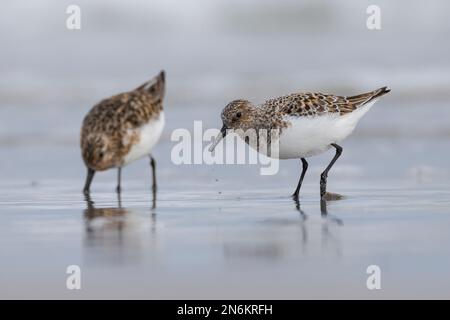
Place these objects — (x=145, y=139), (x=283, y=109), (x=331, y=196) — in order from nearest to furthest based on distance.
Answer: (x=283, y=109)
(x=331, y=196)
(x=145, y=139)

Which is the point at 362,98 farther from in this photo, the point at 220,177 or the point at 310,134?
the point at 220,177

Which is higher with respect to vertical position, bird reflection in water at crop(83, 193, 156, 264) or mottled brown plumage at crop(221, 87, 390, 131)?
mottled brown plumage at crop(221, 87, 390, 131)

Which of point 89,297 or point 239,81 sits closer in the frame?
point 89,297

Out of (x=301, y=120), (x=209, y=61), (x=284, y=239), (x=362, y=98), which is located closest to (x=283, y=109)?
(x=301, y=120)

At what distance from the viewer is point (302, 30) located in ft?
86.5

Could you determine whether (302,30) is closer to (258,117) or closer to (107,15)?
(107,15)

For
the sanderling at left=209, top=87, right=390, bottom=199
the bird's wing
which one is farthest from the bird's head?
the bird's wing

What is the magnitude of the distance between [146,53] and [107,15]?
4619 mm

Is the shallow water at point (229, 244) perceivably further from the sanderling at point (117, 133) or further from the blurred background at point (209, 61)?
the blurred background at point (209, 61)

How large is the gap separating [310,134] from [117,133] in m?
2.04

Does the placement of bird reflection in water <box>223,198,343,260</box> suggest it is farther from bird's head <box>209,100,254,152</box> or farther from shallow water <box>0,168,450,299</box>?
bird's head <box>209,100,254,152</box>

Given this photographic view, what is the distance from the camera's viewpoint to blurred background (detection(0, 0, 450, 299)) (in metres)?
5.55

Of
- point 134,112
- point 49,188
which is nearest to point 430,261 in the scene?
point 134,112

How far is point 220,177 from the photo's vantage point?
33.4 feet
